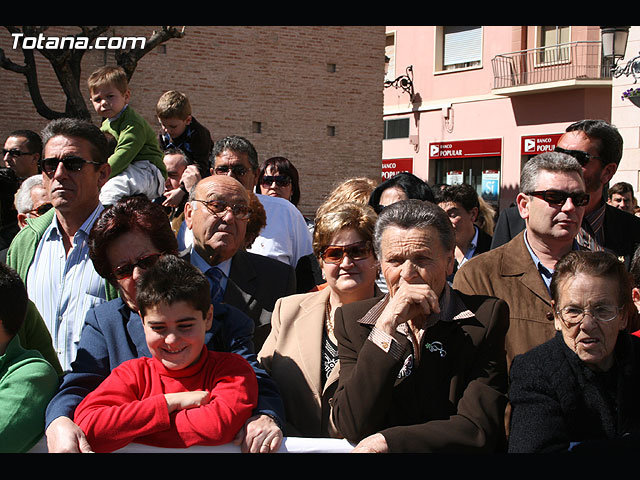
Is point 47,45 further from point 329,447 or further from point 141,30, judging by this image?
point 329,447

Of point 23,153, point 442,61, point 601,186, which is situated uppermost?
point 442,61

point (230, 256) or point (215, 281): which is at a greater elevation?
point (230, 256)

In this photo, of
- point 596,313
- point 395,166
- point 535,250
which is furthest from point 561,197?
point 395,166

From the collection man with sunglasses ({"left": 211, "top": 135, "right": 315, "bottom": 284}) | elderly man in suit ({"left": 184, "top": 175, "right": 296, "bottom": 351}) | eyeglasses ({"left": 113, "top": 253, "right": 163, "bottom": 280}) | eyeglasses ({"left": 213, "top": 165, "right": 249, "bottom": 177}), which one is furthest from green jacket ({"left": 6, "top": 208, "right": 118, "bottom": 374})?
eyeglasses ({"left": 213, "top": 165, "right": 249, "bottom": 177})

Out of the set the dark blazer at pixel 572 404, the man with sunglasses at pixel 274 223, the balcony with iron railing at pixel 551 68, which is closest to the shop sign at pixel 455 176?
the balcony with iron railing at pixel 551 68

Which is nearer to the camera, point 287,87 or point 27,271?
point 27,271

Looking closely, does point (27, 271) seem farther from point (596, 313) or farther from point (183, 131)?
point (183, 131)

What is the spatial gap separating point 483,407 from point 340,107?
19452mm

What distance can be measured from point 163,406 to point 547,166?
208cm

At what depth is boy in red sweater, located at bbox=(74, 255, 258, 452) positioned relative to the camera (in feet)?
8.72

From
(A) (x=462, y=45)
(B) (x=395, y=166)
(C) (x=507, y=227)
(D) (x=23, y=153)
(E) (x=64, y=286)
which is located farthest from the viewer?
(B) (x=395, y=166)

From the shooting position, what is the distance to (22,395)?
9.10ft

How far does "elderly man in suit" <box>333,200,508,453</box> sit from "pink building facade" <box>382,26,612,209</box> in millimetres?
21431

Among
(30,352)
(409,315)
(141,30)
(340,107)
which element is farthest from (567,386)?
(340,107)
